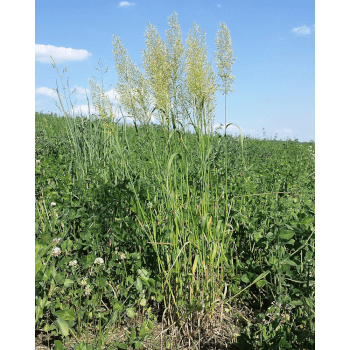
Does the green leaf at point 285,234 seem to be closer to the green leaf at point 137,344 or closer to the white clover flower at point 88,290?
the green leaf at point 137,344

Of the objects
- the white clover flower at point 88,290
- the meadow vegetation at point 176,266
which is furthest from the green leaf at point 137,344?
the white clover flower at point 88,290

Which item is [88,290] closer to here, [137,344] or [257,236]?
[137,344]

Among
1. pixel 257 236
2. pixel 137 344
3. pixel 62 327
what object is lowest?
pixel 137 344

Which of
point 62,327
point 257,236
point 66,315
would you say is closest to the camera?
point 62,327

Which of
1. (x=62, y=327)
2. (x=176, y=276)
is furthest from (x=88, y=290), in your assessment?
(x=176, y=276)

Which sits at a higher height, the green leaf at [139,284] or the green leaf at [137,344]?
the green leaf at [139,284]

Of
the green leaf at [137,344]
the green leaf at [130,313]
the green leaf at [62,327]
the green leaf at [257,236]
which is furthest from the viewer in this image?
the green leaf at [257,236]

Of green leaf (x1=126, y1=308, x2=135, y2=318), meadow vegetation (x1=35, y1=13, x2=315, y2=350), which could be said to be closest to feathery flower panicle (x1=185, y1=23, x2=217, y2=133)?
meadow vegetation (x1=35, y1=13, x2=315, y2=350)

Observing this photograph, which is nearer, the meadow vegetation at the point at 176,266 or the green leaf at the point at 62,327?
the green leaf at the point at 62,327

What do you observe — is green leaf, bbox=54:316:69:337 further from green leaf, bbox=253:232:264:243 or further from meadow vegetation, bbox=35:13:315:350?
green leaf, bbox=253:232:264:243

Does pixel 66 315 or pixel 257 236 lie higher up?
pixel 257 236

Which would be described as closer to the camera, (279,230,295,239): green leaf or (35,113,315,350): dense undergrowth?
(35,113,315,350): dense undergrowth
